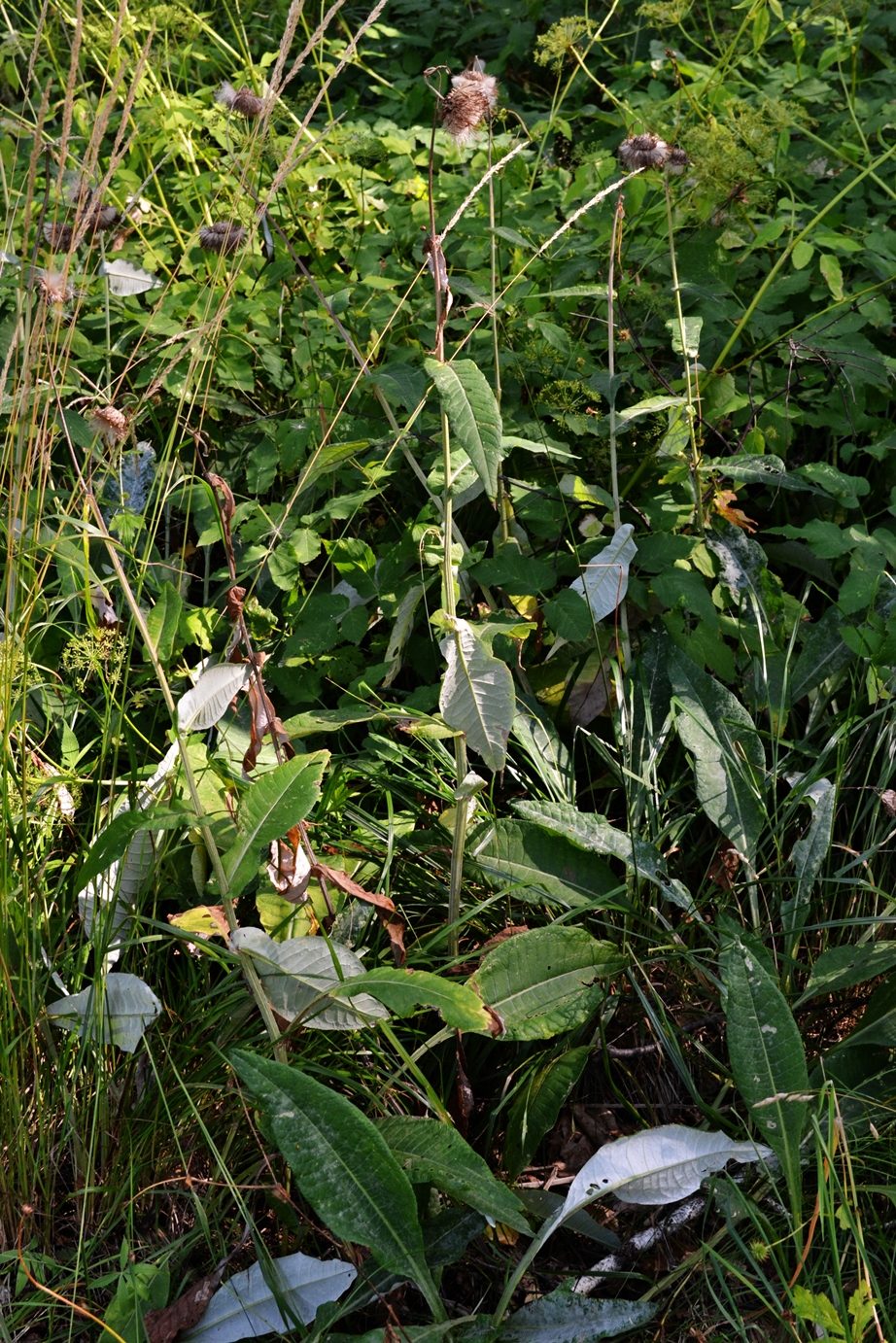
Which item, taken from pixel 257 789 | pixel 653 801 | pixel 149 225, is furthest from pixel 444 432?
pixel 149 225

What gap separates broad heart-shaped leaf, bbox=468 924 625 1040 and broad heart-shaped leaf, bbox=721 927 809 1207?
0.17 m

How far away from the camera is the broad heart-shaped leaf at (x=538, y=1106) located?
1454mm

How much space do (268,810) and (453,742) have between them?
2.15ft

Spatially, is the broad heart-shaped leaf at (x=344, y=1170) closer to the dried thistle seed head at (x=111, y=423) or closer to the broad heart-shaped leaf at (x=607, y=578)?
the dried thistle seed head at (x=111, y=423)

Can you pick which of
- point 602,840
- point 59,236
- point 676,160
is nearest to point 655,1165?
point 602,840

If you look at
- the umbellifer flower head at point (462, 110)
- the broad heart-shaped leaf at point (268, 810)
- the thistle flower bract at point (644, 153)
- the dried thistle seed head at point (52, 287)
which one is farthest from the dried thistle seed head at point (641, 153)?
the broad heart-shaped leaf at point (268, 810)

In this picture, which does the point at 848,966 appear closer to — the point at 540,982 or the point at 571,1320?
the point at 540,982

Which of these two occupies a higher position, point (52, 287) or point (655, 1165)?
point (52, 287)

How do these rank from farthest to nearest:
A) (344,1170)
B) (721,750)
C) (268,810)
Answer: (721,750), (268,810), (344,1170)

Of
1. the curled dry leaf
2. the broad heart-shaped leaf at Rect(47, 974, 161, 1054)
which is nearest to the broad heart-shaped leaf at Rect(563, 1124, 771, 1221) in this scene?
the curled dry leaf

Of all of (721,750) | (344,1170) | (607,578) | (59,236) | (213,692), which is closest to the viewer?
(344,1170)

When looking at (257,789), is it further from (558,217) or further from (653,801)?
(558,217)

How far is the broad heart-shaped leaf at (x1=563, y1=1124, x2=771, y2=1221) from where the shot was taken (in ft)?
4.43

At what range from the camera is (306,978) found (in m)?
1.40
